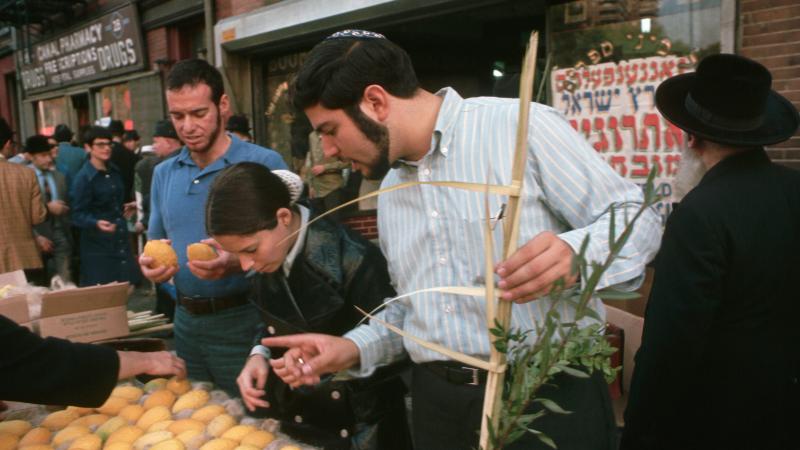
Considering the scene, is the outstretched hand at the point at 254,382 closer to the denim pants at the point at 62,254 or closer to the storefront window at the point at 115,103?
the denim pants at the point at 62,254

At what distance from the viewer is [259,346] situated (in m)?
2.23

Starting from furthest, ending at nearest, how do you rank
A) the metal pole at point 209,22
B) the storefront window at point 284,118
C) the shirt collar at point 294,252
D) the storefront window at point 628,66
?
the metal pole at point 209,22 < the storefront window at point 284,118 < the storefront window at point 628,66 < the shirt collar at point 294,252

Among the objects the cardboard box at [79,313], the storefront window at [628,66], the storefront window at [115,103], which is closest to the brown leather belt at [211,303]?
the cardboard box at [79,313]

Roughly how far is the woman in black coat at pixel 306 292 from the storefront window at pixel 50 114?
44.4ft

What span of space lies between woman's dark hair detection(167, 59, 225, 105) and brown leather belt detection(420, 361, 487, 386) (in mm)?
1869

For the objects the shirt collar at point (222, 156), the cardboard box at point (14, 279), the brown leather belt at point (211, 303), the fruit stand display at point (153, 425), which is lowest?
the fruit stand display at point (153, 425)

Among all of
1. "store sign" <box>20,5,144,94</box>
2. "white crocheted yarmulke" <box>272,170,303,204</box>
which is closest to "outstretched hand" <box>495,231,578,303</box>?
"white crocheted yarmulke" <box>272,170,303,204</box>

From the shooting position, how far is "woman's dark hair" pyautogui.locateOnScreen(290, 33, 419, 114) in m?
1.59

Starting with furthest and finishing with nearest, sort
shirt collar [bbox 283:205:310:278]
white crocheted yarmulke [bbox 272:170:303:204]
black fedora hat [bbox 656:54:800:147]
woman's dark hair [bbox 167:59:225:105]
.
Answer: woman's dark hair [bbox 167:59:225:105] → white crocheted yarmulke [bbox 272:170:303:204] → shirt collar [bbox 283:205:310:278] → black fedora hat [bbox 656:54:800:147]

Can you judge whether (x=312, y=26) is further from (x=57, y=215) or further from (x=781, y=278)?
(x=781, y=278)

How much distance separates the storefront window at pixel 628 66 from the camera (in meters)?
4.58

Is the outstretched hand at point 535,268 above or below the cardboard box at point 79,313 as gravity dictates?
above

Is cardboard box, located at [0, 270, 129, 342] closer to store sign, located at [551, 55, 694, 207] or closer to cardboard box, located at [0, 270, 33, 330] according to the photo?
cardboard box, located at [0, 270, 33, 330]

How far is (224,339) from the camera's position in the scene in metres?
2.79
